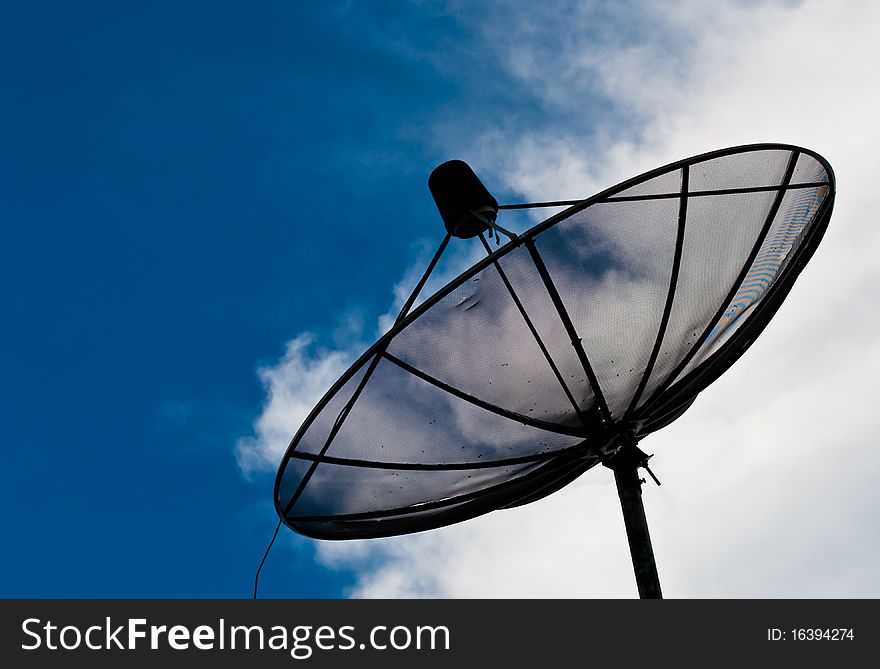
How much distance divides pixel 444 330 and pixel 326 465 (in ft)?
7.85

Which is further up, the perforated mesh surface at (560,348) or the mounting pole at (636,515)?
the perforated mesh surface at (560,348)

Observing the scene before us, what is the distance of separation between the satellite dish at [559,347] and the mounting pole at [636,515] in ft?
0.06

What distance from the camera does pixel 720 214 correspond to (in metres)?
9.59

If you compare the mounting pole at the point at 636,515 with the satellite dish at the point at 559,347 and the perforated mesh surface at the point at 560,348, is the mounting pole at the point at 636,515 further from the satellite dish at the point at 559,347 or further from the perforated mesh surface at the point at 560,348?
the perforated mesh surface at the point at 560,348

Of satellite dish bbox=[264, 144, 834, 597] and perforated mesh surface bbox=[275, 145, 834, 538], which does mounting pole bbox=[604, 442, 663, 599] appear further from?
perforated mesh surface bbox=[275, 145, 834, 538]

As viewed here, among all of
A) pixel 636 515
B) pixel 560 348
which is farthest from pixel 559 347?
pixel 636 515

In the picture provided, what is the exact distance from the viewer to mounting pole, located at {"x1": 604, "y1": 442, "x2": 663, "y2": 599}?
29.1 feet

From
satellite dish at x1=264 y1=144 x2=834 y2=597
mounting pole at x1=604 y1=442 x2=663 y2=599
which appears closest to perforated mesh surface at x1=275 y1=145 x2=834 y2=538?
satellite dish at x1=264 y1=144 x2=834 y2=597

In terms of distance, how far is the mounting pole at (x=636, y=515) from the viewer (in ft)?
29.1

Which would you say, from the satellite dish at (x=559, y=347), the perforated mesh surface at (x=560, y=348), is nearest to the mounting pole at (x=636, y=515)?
the satellite dish at (x=559, y=347)

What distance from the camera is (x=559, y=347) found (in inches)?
389

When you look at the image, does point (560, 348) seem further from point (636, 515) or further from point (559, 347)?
point (636, 515)

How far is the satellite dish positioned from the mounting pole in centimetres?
2

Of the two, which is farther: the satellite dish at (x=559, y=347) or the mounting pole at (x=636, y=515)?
the satellite dish at (x=559, y=347)
